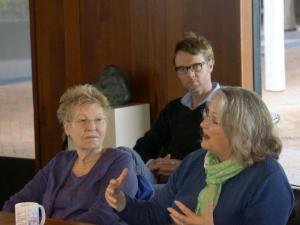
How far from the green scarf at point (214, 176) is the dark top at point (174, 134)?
48.0 inches

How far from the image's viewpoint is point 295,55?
3.99 metres

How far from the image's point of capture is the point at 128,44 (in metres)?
4.70

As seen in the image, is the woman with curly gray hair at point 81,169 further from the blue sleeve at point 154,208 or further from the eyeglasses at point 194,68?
the eyeglasses at point 194,68

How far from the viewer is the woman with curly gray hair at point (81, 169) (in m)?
2.68

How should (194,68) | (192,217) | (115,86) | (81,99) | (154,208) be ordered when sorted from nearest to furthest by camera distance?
(192,217)
(154,208)
(81,99)
(194,68)
(115,86)

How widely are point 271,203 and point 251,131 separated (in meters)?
0.25

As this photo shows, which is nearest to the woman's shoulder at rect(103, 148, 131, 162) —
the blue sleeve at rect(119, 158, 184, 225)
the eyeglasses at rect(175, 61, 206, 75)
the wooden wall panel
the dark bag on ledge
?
the blue sleeve at rect(119, 158, 184, 225)

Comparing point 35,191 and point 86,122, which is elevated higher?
point 86,122

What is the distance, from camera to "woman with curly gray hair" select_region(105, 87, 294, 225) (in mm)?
2100

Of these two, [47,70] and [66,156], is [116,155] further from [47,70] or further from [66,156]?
[47,70]

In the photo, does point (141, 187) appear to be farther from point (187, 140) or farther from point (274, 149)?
point (187, 140)

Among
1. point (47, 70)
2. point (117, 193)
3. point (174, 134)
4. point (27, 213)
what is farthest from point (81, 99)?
point (47, 70)

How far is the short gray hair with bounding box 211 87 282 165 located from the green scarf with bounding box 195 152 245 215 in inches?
1.8

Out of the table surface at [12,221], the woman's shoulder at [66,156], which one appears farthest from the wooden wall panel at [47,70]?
the table surface at [12,221]
